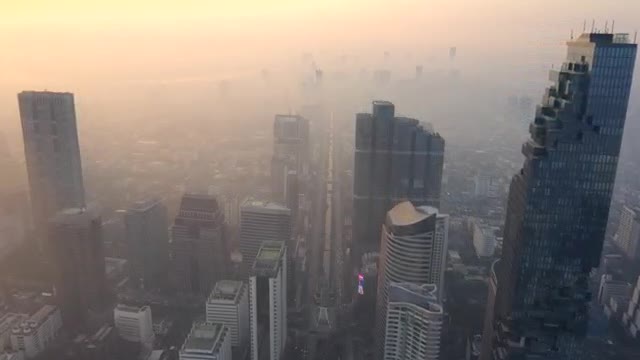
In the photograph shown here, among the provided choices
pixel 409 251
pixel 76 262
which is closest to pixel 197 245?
pixel 76 262

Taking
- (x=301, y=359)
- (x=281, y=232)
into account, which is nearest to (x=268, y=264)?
(x=301, y=359)

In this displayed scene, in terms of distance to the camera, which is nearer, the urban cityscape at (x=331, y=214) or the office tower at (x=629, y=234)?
the urban cityscape at (x=331, y=214)

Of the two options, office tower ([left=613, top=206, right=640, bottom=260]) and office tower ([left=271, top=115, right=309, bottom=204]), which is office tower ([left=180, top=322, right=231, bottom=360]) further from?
office tower ([left=613, top=206, right=640, bottom=260])

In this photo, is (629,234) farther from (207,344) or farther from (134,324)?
(134,324)

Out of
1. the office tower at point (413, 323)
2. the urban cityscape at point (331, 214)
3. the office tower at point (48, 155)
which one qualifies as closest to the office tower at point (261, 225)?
the urban cityscape at point (331, 214)

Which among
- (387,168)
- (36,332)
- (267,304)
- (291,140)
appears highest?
(291,140)

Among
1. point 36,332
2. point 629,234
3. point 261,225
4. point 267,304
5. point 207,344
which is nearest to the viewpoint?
point 207,344

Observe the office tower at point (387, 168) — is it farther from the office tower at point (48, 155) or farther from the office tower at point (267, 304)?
the office tower at point (48, 155)
